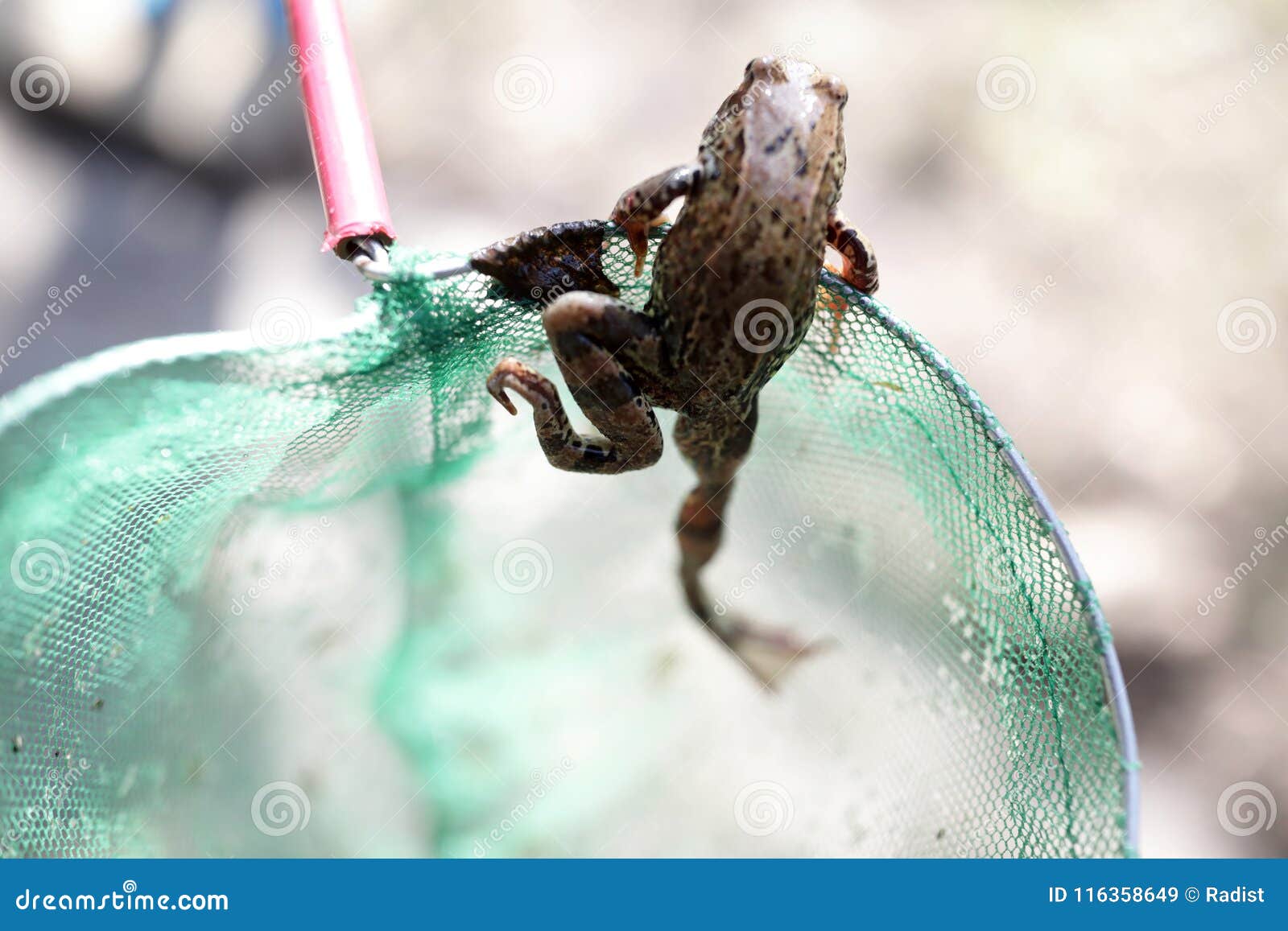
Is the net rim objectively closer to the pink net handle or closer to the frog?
the frog

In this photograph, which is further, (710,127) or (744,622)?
(744,622)

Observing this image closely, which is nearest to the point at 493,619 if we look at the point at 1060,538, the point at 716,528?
the point at 716,528

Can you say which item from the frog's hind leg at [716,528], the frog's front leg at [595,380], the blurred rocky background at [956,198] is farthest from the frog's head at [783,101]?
the blurred rocky background at [956,198]

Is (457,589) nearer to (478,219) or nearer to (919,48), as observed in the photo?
(478,219)

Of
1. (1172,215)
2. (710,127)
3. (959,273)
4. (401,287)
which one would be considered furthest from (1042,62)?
(401,287)

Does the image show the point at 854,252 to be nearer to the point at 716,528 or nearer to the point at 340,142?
the point at 716,528

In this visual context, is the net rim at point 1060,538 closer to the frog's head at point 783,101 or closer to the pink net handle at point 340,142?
the frog's head at point 783,101
